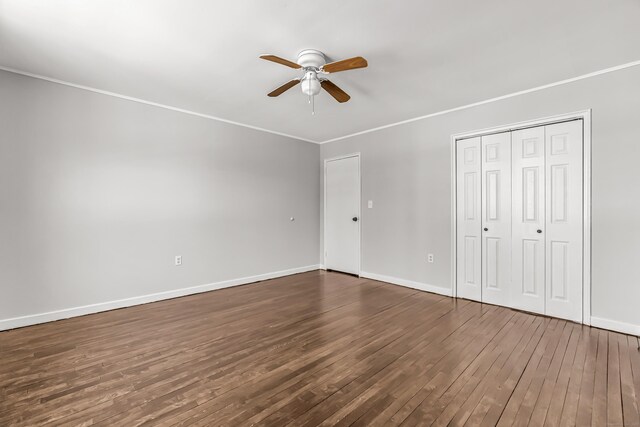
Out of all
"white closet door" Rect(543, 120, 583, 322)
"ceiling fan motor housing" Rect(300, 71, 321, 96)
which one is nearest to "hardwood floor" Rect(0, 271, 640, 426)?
"white closet door" Rect(543, 120, 583, 322)

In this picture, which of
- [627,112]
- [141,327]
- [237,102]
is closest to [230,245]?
[141,327]

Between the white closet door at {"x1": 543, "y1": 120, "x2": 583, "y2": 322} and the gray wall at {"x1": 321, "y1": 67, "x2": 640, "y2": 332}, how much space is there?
0.13 m

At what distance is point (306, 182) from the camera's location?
557 cm

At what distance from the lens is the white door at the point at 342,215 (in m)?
5.21

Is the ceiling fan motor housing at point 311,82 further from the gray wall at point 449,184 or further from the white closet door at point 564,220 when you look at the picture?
the white closet door at point 564,220

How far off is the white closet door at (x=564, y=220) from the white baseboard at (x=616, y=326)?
0.13 meters

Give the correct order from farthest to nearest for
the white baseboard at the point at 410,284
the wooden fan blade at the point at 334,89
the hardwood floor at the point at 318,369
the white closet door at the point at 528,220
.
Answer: the white baseboard at the point at 410,284, the white closet door at the point at 528,220, the wooden fan blade at the point at 334,89, the hardwood floor at the point at 318,369

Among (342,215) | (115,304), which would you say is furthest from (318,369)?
(342,215)

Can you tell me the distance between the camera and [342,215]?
17.9ft

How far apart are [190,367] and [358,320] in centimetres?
166

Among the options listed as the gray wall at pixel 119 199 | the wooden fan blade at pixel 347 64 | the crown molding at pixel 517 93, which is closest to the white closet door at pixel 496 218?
the crown molding at pixel 517 93

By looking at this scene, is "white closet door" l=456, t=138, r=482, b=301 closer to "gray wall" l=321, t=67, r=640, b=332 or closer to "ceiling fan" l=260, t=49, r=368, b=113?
"gray wall" l=321, t=67, r=640, b=332

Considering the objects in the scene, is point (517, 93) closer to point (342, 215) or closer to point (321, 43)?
point (321, 43)

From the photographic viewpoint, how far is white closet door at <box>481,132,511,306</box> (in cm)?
352
